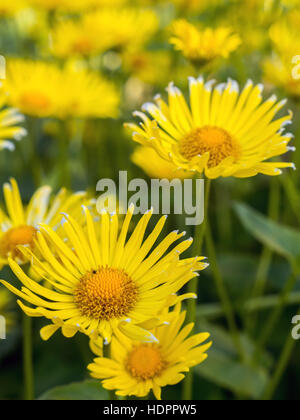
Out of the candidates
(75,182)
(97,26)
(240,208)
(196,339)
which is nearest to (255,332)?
(240,208)

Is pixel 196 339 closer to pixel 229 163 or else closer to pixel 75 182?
pixel 229 163

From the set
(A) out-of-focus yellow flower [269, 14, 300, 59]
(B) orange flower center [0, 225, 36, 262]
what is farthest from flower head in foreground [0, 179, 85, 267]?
(A) out-of-focus yellow flower [269, 14, 300, 59]

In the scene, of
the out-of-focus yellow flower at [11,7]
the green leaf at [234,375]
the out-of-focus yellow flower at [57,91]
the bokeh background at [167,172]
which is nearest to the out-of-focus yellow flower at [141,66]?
the bokeh background at [167,172]

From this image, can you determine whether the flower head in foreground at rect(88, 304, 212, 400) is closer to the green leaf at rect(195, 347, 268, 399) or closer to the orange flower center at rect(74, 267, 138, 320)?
the orange flower center at rect(74, 267, 138, 320)

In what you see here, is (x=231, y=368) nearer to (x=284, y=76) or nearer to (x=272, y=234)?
(x=272, y=234)

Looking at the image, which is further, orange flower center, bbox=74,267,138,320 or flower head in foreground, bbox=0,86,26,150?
flower head in foreground, bbox=0,86,26,150

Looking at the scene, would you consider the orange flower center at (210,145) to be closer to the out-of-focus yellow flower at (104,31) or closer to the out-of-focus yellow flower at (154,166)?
the out-of-focus yellow flower at (154,166)
